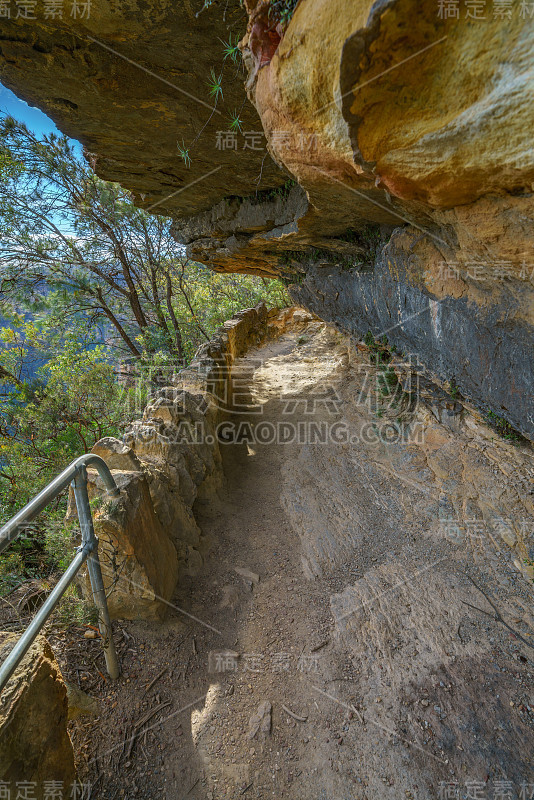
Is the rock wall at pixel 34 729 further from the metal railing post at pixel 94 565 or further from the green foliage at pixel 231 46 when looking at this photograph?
the green foliage at pixel 231 46

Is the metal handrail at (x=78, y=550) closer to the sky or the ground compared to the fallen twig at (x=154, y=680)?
closer to the sky

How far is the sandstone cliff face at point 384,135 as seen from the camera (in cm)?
162

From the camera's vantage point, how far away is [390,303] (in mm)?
4316

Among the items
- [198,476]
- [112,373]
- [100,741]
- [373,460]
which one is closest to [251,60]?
[198,476]

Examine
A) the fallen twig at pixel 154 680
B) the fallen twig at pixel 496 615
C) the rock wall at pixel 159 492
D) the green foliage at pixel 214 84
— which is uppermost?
the green foliage at pixel 214 84

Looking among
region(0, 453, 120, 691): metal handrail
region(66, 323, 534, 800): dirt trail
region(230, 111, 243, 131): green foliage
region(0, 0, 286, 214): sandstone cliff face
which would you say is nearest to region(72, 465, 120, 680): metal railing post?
region(0, 453, 120, 691): metal handrail

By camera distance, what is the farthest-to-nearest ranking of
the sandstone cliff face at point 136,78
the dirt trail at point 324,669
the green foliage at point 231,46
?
the green foliage at point 231,46, the sandstone cliff face at point 136,78, the dirt trail at point 324,669

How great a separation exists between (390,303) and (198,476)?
305cm

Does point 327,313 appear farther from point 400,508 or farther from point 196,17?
point 196,17

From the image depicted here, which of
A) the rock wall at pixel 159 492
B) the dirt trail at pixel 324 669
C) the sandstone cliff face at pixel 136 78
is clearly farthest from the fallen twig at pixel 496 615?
→ the sandstone cliff face at pixel 136 78

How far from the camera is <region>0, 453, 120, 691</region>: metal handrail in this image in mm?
1325

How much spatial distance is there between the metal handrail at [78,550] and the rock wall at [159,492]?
0.25m

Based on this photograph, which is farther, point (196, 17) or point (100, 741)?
point (196, 17)

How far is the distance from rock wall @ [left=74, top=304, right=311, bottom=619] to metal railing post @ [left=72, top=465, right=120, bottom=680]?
1.06 ft
